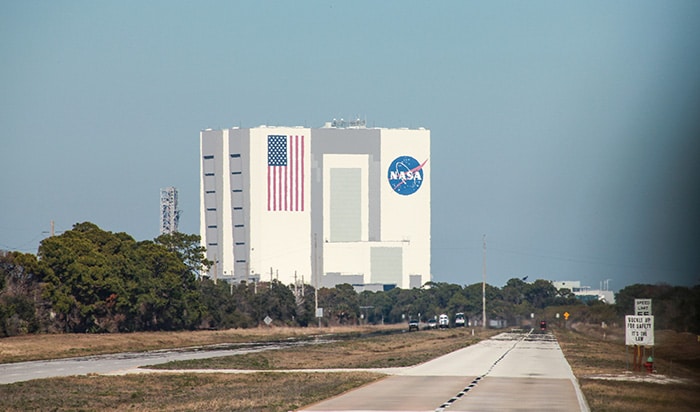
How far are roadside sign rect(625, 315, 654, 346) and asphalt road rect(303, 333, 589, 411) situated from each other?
10.6ft

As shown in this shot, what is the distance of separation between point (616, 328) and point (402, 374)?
159ft

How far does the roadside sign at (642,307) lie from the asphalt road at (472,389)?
4.02 metres

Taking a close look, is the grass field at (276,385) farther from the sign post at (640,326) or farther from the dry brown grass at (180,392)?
the sign post at (640,326)

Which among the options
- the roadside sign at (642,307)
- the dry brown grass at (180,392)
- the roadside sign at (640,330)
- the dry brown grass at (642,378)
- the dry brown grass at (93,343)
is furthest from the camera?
the dry brown grass at (93,343)

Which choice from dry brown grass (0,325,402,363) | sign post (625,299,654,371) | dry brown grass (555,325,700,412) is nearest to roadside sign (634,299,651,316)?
sign post (625,299,654,371)

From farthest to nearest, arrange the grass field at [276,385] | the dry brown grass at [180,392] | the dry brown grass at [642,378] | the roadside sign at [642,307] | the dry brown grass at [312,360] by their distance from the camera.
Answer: the dry brown grass at [312,360]
the roadside sign at [642,307]
the dry brown grass at [180,392]
the grass field at [276,385]
the dry brown grass at [642,378]

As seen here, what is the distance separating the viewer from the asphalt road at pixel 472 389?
37031mm

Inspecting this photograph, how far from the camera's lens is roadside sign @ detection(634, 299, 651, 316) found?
4759 cm

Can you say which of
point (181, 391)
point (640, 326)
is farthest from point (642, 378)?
point (181, 391)

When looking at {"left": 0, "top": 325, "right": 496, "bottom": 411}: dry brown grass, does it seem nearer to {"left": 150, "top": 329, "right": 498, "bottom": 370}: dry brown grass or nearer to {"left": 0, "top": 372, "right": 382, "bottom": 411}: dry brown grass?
{"left": 0, "top": 372, "right": 382, "bottom": 411}: dry brown grass

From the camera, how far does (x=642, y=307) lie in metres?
48.4

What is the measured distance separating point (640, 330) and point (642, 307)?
1.95 m

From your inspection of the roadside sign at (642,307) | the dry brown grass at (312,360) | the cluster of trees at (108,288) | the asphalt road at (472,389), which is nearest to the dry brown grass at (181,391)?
the asphalt road at (472,389)

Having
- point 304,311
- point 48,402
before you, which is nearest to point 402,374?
point 48,402
